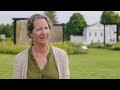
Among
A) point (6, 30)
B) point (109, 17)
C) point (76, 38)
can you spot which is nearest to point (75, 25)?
point (76, 38)

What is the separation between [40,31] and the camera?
2012 millimetres

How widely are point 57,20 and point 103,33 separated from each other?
72 centimetres

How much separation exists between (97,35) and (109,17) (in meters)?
0.31

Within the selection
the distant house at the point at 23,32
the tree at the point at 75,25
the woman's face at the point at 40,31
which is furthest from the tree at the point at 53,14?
the woman's face at the point at 40,31

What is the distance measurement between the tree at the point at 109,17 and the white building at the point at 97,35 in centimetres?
8

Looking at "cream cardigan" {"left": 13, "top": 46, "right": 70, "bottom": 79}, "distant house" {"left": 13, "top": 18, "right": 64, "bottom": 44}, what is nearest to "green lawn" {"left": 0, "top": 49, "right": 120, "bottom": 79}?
"distant house" {"left": 13, "top": 18, "right": 64, "bottom": 44}

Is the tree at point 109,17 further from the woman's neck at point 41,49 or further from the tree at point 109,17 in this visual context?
the woman's neck at point 41,49

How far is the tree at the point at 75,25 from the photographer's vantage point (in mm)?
3203

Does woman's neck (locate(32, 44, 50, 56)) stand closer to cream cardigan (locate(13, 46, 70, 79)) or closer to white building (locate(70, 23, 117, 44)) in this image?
cream cardigan (locate(13, 46, 70, 79))

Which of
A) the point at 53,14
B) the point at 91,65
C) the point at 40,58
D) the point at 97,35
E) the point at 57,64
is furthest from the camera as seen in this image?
the point at 97,35

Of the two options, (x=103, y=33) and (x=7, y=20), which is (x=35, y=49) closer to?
(x=7, y=20)

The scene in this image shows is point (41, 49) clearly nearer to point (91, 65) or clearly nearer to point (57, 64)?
point (57, 64)

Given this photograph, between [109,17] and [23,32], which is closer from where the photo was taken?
[23,32]
